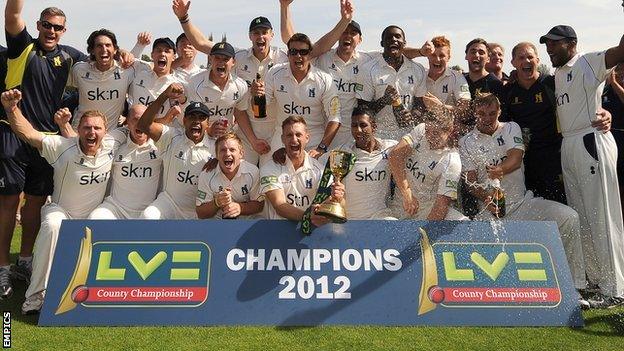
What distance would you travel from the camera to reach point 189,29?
7133mm

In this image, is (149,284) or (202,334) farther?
(149,284)

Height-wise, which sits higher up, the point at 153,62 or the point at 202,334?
the point at 153,62

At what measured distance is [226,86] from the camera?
21.4ft

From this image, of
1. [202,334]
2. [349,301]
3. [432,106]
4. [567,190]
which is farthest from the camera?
[432,106]

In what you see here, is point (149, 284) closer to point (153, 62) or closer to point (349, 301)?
point (349, 301)

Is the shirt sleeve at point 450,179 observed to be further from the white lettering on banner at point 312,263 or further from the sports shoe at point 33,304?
the sports shoe at point 33,304

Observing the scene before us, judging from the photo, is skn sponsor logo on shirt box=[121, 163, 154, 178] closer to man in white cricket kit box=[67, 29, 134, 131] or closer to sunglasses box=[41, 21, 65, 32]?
man in white cricket kit box=[67, 29, 134, 131]

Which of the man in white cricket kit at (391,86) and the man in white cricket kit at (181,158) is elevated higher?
the man in white cricket kit at (391,86)

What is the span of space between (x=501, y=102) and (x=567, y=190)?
1.34 m

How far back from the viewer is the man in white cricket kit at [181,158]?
19.2ft

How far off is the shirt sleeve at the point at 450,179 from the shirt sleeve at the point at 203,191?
2294 millimetres

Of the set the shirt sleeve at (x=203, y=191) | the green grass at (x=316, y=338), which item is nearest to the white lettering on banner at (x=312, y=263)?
the green grass at (x=316, y=338)

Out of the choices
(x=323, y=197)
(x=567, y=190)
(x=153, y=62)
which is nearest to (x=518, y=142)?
(x=567, y=190)

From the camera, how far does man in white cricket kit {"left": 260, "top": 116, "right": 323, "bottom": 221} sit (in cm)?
536
